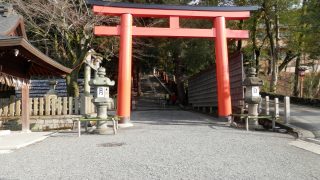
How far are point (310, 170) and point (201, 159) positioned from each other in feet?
6.07

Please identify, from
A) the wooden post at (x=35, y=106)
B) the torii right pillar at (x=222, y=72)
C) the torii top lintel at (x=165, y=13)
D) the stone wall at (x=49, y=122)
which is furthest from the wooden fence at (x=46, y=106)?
the torii right pillar at (x=222, y=72)

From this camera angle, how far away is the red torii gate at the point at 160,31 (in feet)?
46.2

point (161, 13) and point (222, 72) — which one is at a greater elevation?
point (161, 13)

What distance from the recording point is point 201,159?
670cm

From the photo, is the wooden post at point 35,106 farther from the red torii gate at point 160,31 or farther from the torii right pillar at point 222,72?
the torii right pillar at point 222,72

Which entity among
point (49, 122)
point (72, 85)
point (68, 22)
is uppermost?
point (68, 22)

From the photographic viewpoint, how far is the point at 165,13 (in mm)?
14539

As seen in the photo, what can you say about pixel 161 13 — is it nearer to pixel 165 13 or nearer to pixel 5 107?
pixel 165 13

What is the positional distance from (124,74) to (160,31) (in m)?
2.25

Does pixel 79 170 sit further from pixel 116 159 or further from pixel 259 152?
pixel 259 152

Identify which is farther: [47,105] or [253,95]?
[47,105]

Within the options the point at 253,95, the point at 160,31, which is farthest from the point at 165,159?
the point at 160,31

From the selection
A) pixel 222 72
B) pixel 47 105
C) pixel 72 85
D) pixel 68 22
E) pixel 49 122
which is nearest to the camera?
pixel 222 72

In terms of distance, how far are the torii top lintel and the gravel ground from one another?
591 cm
